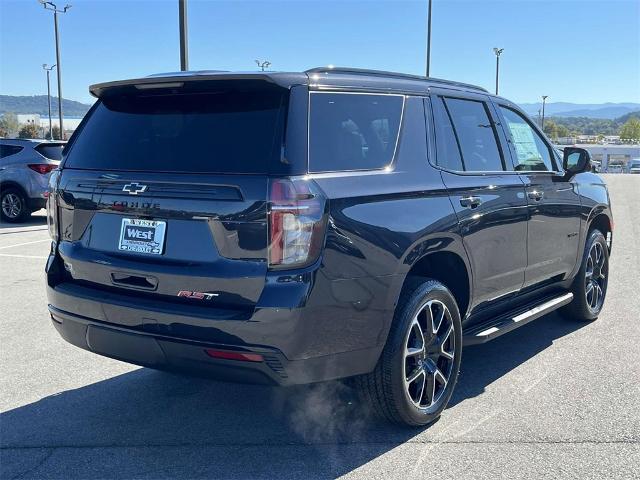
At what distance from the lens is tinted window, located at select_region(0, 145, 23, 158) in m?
13.6

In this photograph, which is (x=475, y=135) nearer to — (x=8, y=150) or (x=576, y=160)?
(x=576, y=160)

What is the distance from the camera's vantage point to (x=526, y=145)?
5148 mm

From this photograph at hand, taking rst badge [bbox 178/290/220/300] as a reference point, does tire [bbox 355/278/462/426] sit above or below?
below

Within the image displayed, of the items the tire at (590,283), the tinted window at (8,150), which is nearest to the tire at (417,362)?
the tire at (590,283)

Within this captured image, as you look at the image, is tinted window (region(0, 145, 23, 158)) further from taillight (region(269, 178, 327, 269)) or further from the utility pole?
taillight (region(269, 178, 327, 269))

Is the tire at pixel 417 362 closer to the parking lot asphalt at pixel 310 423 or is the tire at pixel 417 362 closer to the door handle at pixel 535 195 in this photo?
the parking lot asphalt at pixel 310 423

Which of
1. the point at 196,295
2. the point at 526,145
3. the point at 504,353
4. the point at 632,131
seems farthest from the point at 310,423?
the point at 632,131

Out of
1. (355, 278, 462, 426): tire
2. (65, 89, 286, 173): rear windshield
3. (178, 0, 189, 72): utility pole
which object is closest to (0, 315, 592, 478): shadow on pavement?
(355, 278, 462, 426): tire

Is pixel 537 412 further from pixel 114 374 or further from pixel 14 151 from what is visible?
pixel 14 151

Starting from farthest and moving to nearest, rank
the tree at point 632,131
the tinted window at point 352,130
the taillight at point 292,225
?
1. the tree at point 632,131
2. the tinted window at point 352,130
3. the taillight at point 292,225

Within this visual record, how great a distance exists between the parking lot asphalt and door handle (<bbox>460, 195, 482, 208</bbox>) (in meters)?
1.23

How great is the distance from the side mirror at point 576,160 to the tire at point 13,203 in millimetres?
11344

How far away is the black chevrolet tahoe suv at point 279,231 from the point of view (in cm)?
301

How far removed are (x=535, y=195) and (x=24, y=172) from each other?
11.5m
